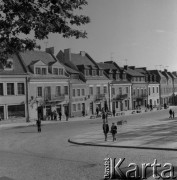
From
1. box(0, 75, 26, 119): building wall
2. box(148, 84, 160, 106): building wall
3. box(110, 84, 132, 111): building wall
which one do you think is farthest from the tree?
box(148, 84, 160, 106): building wall

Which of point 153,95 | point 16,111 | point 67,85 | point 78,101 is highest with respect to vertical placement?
point 67,85

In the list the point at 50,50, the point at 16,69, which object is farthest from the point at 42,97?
the point at 50,50

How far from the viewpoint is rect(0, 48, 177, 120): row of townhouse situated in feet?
138

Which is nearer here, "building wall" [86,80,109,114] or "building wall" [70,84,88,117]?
"building wall" [70,84,88,117]

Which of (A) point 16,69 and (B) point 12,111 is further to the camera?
(A) point 16,69

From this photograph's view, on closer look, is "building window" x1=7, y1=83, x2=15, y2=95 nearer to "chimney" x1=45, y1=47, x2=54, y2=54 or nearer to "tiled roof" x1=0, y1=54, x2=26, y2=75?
"tiled roof" x1=0, y1=54, x2=26, y2=75

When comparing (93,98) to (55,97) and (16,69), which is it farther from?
(16,69)

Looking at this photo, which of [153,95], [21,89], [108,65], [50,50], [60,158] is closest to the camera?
[60,158]

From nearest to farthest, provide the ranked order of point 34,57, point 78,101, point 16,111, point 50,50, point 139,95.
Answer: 1. point 16,111
2. point 34,57
3. point 78,101
4. point 50,50
5. point 139,95

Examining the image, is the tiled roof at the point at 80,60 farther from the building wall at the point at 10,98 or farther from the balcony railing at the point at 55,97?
the building wall at the point at 10,98

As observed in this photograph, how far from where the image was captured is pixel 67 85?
49688 mm

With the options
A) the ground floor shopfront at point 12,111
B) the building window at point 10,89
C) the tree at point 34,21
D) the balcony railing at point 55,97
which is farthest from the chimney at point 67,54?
the tree at point 34,21

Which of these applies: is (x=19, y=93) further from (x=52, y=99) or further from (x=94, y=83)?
(x=94, y=83)

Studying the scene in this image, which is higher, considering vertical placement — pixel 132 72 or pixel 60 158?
pixel 132 72
